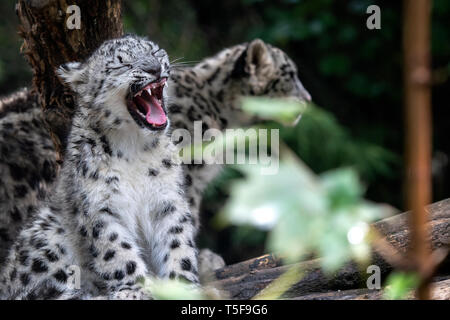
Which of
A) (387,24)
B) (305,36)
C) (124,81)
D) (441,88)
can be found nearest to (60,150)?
(124,81)

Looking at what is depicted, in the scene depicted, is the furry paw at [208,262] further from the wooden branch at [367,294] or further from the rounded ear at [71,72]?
the rounded ear at [71,72]

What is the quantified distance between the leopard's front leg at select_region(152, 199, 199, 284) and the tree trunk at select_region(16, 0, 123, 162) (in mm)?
1374

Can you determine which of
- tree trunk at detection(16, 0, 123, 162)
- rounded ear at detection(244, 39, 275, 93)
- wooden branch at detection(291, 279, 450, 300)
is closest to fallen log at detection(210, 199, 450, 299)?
wooden branch at detection(291, 279, 450, 300)

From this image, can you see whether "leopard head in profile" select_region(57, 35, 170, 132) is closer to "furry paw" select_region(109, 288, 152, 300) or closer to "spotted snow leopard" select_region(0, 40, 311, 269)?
"furry paw" select_region(109, 288, 152, 300)

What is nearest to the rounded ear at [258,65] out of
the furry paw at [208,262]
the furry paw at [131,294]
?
the furry paw at [208,262]

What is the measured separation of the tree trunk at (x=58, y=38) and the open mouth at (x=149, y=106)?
32.6 inches

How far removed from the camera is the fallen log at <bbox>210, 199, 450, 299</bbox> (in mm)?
4715

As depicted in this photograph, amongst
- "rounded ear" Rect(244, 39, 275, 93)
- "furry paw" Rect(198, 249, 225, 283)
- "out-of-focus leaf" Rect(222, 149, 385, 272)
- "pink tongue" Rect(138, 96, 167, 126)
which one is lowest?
"furry paw" Rect(198, 249, 225, 283)

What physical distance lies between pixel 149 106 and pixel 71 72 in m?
0.65

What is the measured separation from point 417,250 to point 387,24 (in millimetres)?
8019

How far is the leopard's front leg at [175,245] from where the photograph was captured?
4.63 meters

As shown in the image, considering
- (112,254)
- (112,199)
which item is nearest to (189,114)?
(112,199)

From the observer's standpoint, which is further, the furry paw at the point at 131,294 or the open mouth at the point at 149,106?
the open mouth at the point at 149,106

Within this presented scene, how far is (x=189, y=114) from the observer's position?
6.85m
